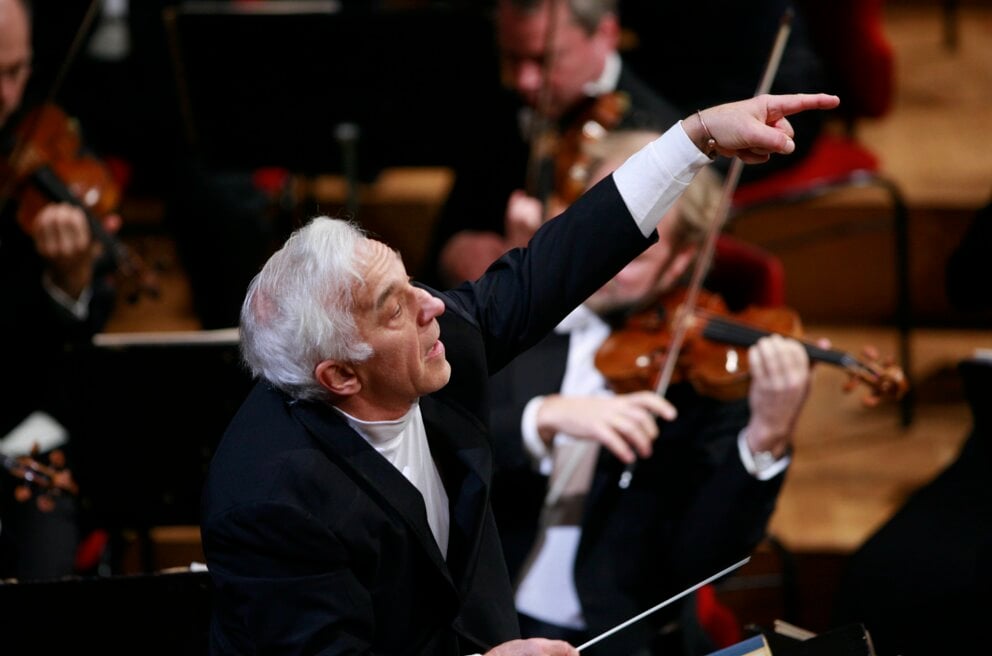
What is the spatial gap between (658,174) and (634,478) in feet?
2.41

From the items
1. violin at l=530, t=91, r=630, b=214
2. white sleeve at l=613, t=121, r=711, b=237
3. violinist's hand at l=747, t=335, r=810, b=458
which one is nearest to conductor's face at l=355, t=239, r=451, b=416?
white sleeve at l=613, t=121, r=711, b=237

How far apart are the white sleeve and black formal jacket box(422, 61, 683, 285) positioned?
1.44 metres

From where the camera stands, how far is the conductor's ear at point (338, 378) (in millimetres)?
1438

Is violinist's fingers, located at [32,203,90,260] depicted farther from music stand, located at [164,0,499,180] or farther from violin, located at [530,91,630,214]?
violin, located at [530,91,630,214]

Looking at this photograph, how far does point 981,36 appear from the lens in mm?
4363

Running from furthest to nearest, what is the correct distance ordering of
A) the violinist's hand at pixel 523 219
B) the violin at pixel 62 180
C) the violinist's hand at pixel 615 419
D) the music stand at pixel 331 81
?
the music stand at pixel 331 81 < the violin at pixel 62 180 < the violinist's hand at pixel 523 219 < the violinist's hand at pixel 615 419

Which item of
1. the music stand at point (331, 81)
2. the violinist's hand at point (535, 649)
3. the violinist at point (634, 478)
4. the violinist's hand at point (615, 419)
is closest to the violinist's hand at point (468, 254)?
the music stand at point (331, 81)

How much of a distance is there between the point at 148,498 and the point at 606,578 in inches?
32.0

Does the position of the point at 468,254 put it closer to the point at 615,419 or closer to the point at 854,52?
the point at 615,419

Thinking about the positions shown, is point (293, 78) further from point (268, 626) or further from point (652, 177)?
point (268, 626)

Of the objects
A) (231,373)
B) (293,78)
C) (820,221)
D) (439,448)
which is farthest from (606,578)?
(820,221)

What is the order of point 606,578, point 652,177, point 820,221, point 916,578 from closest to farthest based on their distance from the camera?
point 652,177
point 606,578
point 916,578
point 820,221

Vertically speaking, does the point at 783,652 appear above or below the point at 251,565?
below

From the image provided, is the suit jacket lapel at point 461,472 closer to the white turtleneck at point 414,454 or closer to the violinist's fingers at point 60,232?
→ the white turtleneck at point 414,454
